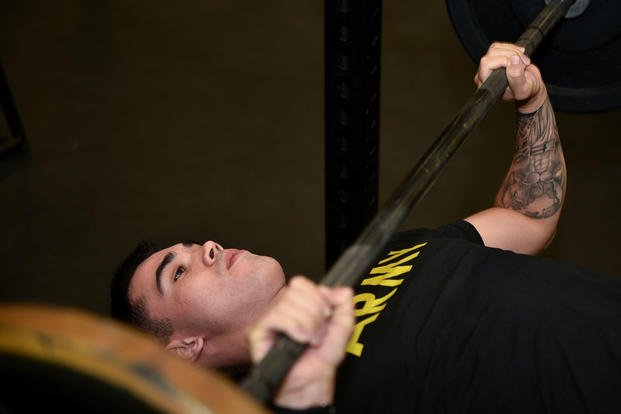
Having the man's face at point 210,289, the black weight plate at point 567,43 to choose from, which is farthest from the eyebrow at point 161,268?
the black weight plate at point 567,43

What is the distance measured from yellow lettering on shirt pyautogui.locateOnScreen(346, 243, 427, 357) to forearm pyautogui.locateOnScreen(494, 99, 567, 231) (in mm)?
311

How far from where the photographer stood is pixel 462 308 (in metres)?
1.46

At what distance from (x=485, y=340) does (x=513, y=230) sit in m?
0.44

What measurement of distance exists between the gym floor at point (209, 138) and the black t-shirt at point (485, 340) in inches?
48.6

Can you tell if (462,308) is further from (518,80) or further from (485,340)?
(518,80)

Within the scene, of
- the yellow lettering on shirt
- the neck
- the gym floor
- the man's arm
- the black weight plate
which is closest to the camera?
the yellow lettering on shirt

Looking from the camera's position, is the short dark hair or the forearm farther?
the forearm

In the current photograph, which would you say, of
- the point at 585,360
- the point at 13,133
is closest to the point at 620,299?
the point at 585,360

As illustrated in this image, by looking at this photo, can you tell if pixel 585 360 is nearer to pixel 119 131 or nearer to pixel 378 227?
pixel 378 227

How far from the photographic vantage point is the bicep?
5.76 feet

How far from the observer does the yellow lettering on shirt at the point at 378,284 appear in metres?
1.44

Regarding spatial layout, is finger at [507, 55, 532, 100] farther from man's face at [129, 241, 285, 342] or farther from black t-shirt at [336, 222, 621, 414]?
man's face at [129, 241, 285, 342]

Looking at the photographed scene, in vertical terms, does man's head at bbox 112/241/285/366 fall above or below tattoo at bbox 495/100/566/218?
below

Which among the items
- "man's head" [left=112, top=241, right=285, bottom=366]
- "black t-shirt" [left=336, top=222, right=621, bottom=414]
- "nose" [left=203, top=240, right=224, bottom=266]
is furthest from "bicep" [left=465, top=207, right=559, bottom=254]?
"nose" [left=203, top=240, right=224, bottom=266]
